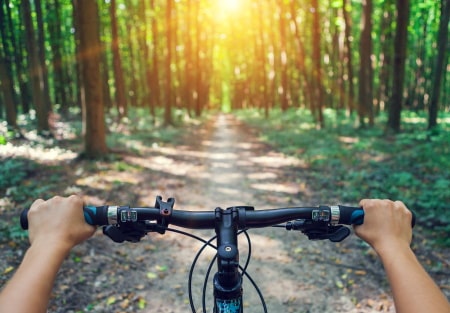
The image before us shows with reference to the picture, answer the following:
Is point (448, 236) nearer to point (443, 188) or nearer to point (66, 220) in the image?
point (443, 188)

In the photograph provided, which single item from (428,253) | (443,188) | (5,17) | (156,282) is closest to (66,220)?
(156,282)

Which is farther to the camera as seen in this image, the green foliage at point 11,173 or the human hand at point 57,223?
the green foliage at point 11,173

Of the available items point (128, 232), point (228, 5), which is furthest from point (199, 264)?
point (228, 5)

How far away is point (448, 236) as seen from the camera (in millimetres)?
6219

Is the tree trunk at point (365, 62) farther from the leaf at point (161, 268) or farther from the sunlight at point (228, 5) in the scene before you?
the sunlight at point (228, 5)

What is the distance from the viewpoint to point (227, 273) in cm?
165

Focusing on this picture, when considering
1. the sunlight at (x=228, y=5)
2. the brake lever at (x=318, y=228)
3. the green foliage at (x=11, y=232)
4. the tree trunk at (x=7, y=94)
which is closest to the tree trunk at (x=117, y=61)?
the tree trunk at (x=7, y=94)

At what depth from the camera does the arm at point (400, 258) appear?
1.53 m

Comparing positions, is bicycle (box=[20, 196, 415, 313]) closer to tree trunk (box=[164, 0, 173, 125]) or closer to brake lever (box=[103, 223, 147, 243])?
brake lever (box=[103, 223, 147, 243])

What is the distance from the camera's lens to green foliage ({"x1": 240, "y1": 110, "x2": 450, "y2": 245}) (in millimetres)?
7555

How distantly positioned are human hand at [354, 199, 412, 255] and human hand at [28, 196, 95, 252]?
1498mm

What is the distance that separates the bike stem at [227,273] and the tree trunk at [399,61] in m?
16.3

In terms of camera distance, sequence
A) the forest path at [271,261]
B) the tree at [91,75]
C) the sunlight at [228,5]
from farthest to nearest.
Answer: the sunlight at [228,5], the tree at [91,75], the forest path at [271,261]

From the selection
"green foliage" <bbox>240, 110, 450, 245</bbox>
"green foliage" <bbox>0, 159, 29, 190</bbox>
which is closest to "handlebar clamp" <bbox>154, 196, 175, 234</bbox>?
"green foliage" <bbox>240, 110, 450, 245</bbox>
